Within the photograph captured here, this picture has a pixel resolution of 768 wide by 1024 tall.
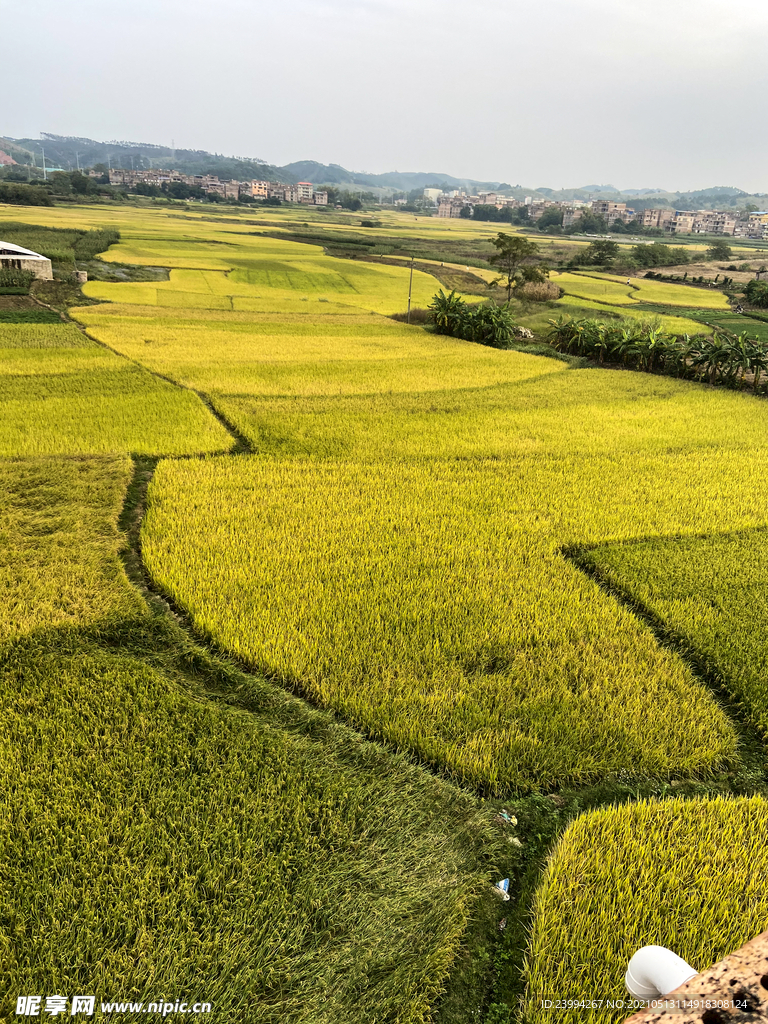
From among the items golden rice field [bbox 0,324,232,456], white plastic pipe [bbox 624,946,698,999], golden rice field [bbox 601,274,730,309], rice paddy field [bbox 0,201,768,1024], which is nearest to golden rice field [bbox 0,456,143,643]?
rice paddy field [bbox 0,201,768,1024]

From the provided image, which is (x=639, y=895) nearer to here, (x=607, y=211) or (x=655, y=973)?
(x=655, y=973)

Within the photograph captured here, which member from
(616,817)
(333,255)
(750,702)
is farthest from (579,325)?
(333,255)

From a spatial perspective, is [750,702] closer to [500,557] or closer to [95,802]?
[500,557]

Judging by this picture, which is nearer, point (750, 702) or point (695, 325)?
point (750, 702)

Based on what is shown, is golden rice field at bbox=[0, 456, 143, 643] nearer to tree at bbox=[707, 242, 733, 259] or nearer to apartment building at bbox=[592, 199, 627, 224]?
tree at bbox=[707, 242, 733, 259]

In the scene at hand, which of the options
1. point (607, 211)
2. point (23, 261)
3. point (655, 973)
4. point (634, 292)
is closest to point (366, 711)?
point (655, 973)

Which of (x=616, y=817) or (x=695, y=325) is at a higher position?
(x=695, y=325)

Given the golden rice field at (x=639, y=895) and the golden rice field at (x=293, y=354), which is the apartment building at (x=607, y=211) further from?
the golden rice field at (x=639, y=895)
